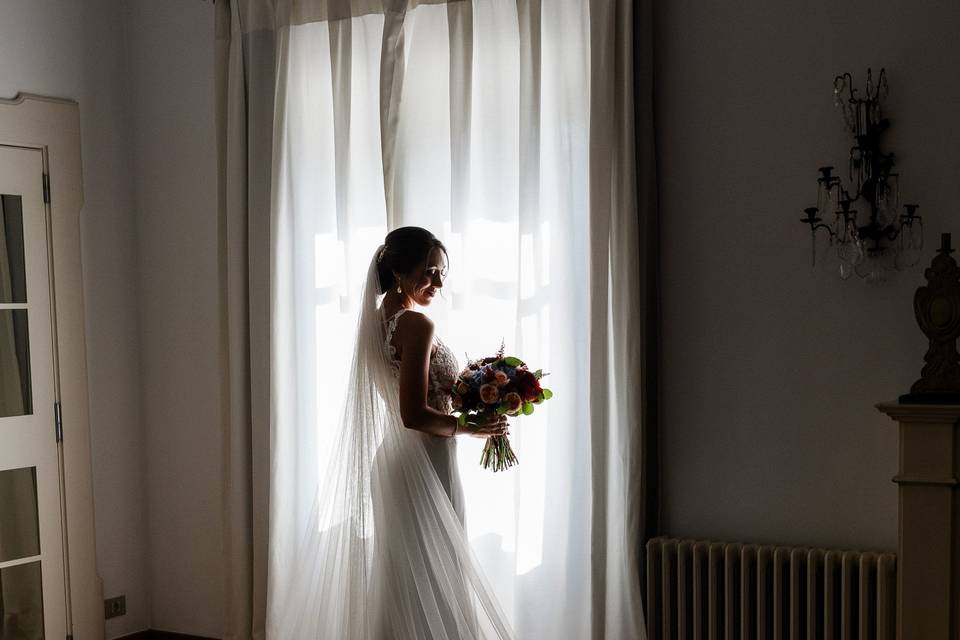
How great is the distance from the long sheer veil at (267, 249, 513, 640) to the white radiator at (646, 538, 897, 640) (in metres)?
0.64

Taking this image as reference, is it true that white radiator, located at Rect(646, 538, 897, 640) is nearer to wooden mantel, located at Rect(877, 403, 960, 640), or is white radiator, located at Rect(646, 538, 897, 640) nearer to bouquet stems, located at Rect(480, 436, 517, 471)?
wooden mantel, located at Rect(877, 403, 960, 640)

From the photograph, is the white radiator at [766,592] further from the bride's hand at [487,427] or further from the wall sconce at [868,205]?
the wall sconce at [868,205]

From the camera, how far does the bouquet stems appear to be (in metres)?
3.48

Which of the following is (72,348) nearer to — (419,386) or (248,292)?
(248,292)

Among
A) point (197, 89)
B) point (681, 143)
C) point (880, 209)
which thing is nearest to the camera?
point (880, 209)

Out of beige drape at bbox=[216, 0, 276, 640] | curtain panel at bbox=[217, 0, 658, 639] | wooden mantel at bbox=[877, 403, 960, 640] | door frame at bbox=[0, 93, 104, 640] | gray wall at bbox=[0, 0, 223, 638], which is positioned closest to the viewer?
wooden mantel at bbox=[877, 403, 960, 640]

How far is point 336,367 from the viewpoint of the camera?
4.14 meters

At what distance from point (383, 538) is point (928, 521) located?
5.72 ft

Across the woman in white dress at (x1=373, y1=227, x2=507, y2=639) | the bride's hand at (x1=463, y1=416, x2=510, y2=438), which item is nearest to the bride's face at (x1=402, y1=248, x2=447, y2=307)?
the woman in white dress at (x1=373, y1=227, x2=507, y2=639)

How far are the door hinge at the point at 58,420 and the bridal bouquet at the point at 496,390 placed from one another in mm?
2234

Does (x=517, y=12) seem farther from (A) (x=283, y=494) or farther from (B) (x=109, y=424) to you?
(B) (x=109, y=424)

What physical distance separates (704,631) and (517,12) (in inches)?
95.8

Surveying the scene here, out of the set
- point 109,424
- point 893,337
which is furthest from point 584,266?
point 109,424

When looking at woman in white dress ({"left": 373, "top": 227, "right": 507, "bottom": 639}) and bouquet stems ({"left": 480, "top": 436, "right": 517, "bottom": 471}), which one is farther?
bouquet stems ({"left": 480, "top": 436, "right": 517, "bottom": 471})
